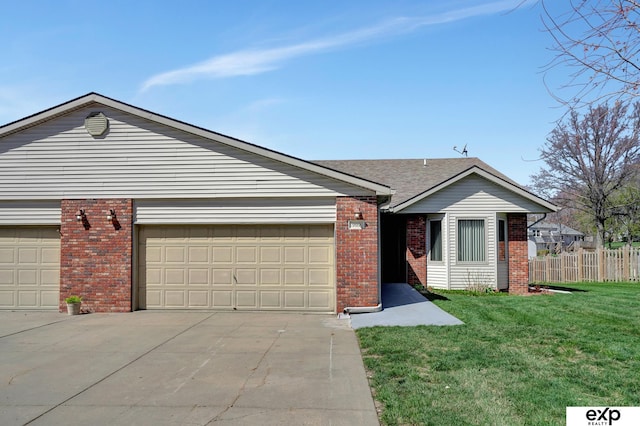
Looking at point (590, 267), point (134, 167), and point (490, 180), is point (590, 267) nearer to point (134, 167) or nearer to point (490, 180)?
point (490, 180)

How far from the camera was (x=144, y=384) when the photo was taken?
5.89 metres

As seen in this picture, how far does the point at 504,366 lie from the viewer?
251 inches

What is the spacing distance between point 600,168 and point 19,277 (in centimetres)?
3064

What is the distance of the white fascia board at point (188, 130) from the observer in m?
10.9

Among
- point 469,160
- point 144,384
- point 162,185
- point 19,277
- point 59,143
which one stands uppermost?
point 469,160

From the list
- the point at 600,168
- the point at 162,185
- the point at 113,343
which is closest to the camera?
the point at 113,343

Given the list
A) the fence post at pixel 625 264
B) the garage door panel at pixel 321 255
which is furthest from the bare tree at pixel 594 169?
the garage door panel at pixel 321 255

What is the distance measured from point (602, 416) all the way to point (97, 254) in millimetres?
10914

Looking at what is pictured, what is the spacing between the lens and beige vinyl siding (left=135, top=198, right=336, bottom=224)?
11.2 meters

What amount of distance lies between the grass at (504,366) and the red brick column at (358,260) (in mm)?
1771

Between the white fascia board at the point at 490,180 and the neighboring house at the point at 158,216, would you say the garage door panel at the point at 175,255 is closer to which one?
the neighboring house at the point at 158,216

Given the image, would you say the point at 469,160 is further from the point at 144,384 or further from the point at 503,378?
the point at 144,384

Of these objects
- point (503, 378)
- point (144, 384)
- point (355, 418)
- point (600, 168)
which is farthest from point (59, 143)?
point (600, 168)

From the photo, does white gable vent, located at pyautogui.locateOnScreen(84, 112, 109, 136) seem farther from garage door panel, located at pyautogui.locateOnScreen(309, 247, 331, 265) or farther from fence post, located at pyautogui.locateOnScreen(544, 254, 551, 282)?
fence post, located at pyautogui.locateOnScreen(544, 254, 551, 282)
